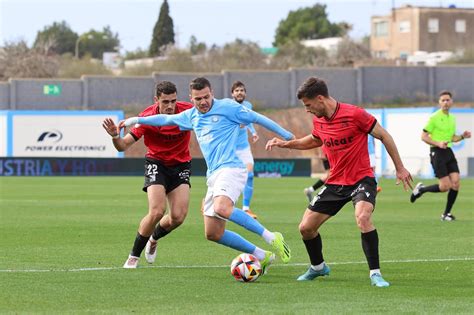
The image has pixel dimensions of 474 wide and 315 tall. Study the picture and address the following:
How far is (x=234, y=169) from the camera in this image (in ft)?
37.4

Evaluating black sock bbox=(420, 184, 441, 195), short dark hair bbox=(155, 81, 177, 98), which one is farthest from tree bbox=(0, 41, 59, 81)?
short dark hair bbox=(155, 81, 177, 98)

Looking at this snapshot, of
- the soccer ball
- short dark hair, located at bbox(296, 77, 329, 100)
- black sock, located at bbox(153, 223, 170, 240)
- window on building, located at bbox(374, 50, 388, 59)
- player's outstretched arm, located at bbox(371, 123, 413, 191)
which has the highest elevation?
window on building, located at bbox(374, 50, 388, 59)

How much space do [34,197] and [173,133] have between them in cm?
1545

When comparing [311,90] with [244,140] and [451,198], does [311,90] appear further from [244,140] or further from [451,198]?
[451,198]

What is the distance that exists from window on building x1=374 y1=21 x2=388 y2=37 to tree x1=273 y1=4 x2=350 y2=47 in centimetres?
1606

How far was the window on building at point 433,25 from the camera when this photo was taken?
356 ft

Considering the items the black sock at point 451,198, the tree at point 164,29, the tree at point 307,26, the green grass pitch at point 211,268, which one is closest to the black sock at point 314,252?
the green grass pitch at point 211,268

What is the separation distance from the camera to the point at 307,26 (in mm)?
136750

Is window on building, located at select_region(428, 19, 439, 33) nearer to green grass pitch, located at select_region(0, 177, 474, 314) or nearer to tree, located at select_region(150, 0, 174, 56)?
tree, located at select_region(150, 0, 174, 56)

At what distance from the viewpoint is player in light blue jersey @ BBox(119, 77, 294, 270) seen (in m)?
11.3

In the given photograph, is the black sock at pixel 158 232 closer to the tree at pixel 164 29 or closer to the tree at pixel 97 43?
the tree at pixel 164 29

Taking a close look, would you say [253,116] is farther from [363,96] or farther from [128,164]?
[363,96]

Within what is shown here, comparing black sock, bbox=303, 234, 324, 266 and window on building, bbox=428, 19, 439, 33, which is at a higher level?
window on building, bbox=428, 19, 439, 33

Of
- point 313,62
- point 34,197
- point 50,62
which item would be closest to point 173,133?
point 34,197
